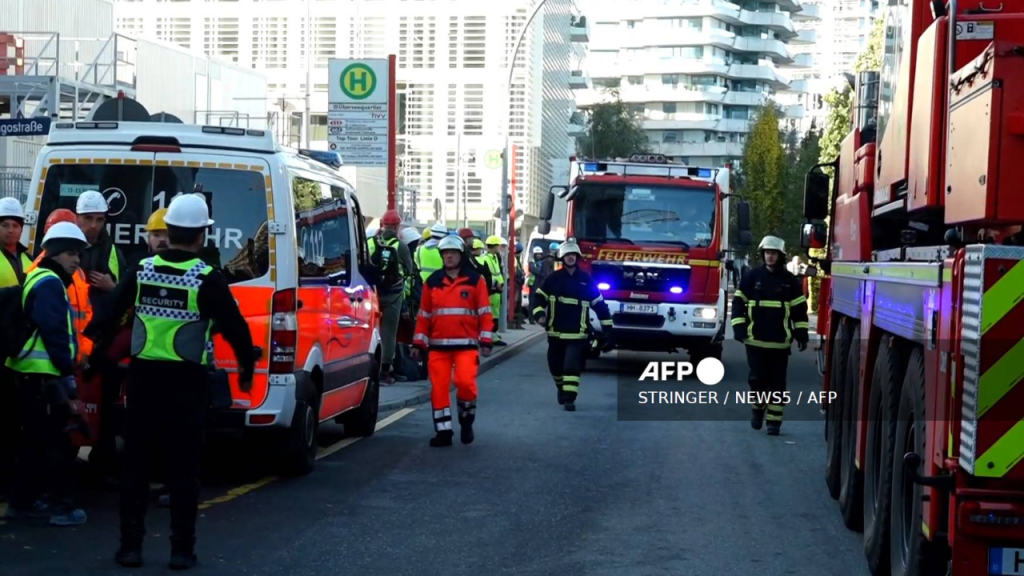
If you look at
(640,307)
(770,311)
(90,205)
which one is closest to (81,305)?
(90,205)

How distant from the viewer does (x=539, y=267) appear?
29859mm

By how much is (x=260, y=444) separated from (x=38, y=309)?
2.44 meters

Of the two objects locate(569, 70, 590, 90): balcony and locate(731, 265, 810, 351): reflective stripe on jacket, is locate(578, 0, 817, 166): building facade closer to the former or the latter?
locate(569, 70, 590, 90): balcony

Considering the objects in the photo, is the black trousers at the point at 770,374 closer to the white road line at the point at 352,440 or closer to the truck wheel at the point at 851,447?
the white road line at the point at 352,440

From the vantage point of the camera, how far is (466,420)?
1291 cm

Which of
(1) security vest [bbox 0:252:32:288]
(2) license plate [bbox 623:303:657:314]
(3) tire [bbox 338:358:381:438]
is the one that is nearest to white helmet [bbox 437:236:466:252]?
(3) tire [bbox 338:358:381:438]

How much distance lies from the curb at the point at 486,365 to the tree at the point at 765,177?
109 ft

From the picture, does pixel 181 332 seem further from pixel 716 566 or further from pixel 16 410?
pixel 716 566

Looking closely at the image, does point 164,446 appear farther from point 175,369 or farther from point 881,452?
point 881,452

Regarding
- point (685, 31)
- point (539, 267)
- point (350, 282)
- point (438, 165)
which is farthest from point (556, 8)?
point (350, 282)

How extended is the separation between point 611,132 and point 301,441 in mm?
61623

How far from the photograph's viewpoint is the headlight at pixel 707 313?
2122cm

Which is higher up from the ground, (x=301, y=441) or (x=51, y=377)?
(x=51, y=377)

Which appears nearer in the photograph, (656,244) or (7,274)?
(7,274)
